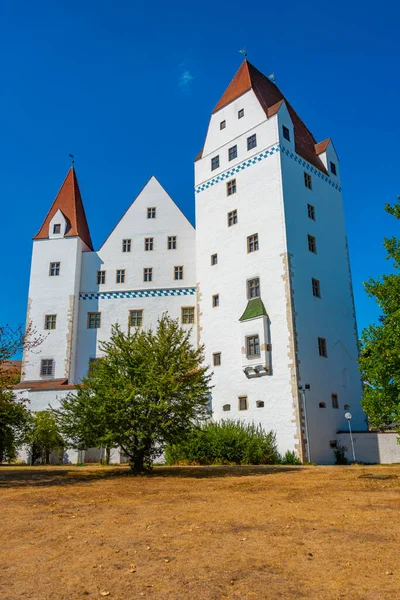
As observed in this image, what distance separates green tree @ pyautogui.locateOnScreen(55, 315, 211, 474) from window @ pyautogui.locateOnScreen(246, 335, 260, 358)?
9617 millimetres

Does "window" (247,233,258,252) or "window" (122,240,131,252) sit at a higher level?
"window" (122,240,131,252)

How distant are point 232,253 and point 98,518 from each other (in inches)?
931

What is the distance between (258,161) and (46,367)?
2029 cm

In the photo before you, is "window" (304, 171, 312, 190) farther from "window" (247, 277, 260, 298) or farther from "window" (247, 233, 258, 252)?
"window" (247, 277, 260, 298)

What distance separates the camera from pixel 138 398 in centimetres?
1731

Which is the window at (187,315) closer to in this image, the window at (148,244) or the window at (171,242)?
the window at (171,242)

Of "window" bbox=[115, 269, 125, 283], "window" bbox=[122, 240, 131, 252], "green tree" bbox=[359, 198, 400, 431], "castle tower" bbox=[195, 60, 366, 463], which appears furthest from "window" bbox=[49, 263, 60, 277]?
"green tree" bbox=[359, 198, 400, 431]

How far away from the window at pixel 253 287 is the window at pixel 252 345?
8.90 ft

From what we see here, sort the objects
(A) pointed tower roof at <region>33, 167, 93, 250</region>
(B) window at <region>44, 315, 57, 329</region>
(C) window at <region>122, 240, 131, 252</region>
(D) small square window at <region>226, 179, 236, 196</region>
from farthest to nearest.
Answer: (A) pointed tower roof at <region>33, 167, 93, 250</region> < (C) window at <region>122, 240, 131, 252</region> < (B) window at <region>44, 315, 57, 329</region> < (D) small square window at <region>226, 179, 236, 196</region>

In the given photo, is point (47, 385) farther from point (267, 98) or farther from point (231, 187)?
point (267, 98)

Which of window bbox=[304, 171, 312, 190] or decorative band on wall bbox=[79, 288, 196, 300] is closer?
window bbox=[304, 171, 312, 190]

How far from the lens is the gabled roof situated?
3306 centimetres

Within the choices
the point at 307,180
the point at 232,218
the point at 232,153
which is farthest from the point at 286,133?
the point at 232,218

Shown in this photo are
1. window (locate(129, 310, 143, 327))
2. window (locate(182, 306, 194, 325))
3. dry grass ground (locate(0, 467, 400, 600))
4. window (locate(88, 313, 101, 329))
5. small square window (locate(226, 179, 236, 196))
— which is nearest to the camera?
dry grass ground (locate(0, 467, 400, 600))
